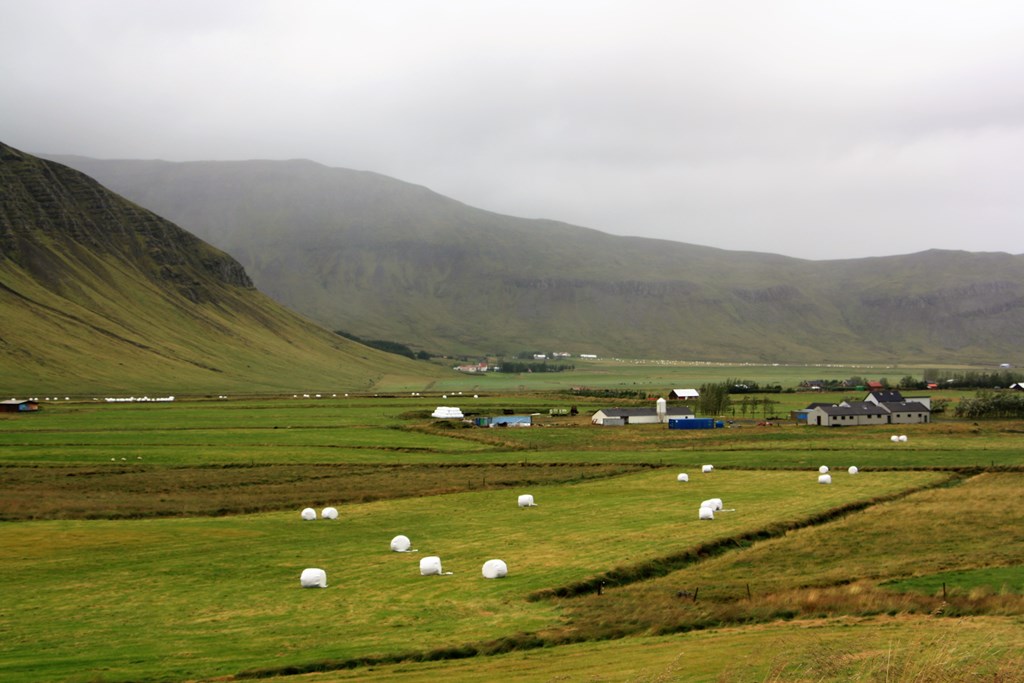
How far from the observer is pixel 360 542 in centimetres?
3678

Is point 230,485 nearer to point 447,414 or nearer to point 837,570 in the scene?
point 837,570

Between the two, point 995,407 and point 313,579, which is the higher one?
point 313,579

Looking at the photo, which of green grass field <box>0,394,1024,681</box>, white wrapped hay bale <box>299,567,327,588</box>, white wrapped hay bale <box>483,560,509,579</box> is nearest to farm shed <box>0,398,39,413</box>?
green grass field <box>0,394,1024,681</box>

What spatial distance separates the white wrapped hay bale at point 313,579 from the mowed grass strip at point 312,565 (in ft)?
1.15

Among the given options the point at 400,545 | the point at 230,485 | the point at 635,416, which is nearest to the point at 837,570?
the point at 400,545

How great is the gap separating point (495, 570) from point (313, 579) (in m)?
5.84

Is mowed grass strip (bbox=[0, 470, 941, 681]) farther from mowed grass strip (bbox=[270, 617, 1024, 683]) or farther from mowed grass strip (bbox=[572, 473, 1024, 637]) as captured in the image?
mowed grass strip (bbox=[270, 617, 1024, 683])

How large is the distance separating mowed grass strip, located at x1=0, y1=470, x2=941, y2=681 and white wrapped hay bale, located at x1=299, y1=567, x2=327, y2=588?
13.9 inches

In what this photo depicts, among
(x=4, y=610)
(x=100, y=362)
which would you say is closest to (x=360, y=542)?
(x=4, y=610)

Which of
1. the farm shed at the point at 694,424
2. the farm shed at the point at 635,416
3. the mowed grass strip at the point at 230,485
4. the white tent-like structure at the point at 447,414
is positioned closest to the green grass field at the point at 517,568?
the mowed grass strip at the point at 230,485

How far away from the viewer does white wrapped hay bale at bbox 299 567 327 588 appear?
29.0 m

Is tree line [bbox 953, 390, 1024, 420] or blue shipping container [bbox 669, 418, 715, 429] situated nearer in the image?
blue shipping container [bbox 669, 418, 715, 429]

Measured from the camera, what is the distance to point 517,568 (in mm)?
30781

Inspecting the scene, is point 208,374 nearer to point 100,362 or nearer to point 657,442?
point 100,362
